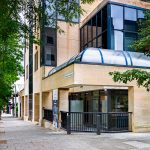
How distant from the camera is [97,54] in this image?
19.2 meters

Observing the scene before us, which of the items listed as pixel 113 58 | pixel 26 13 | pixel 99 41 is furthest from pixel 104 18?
pixel 26 13

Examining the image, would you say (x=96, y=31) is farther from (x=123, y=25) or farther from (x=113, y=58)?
(x=113, y=58)

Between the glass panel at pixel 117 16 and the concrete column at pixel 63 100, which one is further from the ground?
the glass panel at pixel 117 16

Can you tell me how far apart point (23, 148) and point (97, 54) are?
309 inches

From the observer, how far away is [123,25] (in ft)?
77.1

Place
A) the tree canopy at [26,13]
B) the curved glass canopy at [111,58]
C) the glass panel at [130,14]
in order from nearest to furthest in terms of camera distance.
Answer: the tree canopy at [26,13] < the curved glass canopy at [111,58] < the glass panel at [130,14]

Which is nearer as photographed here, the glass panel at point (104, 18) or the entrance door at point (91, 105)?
the entrance door at point (91, 105)

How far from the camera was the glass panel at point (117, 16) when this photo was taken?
75.7ft

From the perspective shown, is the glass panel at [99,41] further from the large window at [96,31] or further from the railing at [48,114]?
the railing at [48,114]

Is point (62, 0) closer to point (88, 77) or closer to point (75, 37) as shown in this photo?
point (88, 77)

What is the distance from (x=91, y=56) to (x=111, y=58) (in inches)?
53.1

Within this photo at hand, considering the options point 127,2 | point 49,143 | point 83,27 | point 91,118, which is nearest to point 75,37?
point 83,27

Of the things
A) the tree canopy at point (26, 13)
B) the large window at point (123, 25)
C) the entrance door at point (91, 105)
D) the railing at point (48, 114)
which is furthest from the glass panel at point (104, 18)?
the tree canopy at point (26, 13)

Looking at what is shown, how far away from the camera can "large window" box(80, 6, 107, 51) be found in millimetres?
23688
